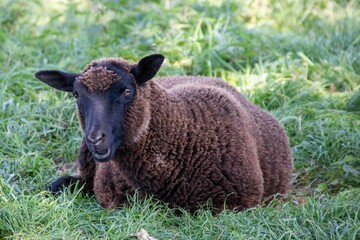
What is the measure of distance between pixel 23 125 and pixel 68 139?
0.48m

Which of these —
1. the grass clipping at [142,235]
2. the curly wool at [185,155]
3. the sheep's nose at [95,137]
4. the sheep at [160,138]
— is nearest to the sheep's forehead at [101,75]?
the sheep at [160,138]

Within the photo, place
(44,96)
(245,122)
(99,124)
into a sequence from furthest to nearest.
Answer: (44,96)
(245,122)
(99,124)

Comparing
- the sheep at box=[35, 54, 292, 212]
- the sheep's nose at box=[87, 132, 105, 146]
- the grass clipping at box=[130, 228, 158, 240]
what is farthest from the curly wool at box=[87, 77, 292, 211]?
the grass clipping at box=[130, 228, 158, 240]

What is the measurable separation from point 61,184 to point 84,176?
0.26m

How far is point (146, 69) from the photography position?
576cm

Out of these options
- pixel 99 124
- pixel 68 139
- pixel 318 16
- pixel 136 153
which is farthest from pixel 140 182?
pixel 318 16

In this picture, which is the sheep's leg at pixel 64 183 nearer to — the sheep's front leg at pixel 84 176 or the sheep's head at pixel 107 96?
the sheep's front leg at pixel 84 176

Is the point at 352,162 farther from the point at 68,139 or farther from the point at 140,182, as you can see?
the point at 68,139

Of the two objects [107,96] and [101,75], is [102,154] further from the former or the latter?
[101,75]

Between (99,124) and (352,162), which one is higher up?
(99,124)

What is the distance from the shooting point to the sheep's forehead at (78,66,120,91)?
559 cm

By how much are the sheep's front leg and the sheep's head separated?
0.86 m

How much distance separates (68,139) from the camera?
25.2 feet

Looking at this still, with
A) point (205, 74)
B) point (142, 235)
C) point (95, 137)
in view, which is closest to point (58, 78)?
point (95, 137)
